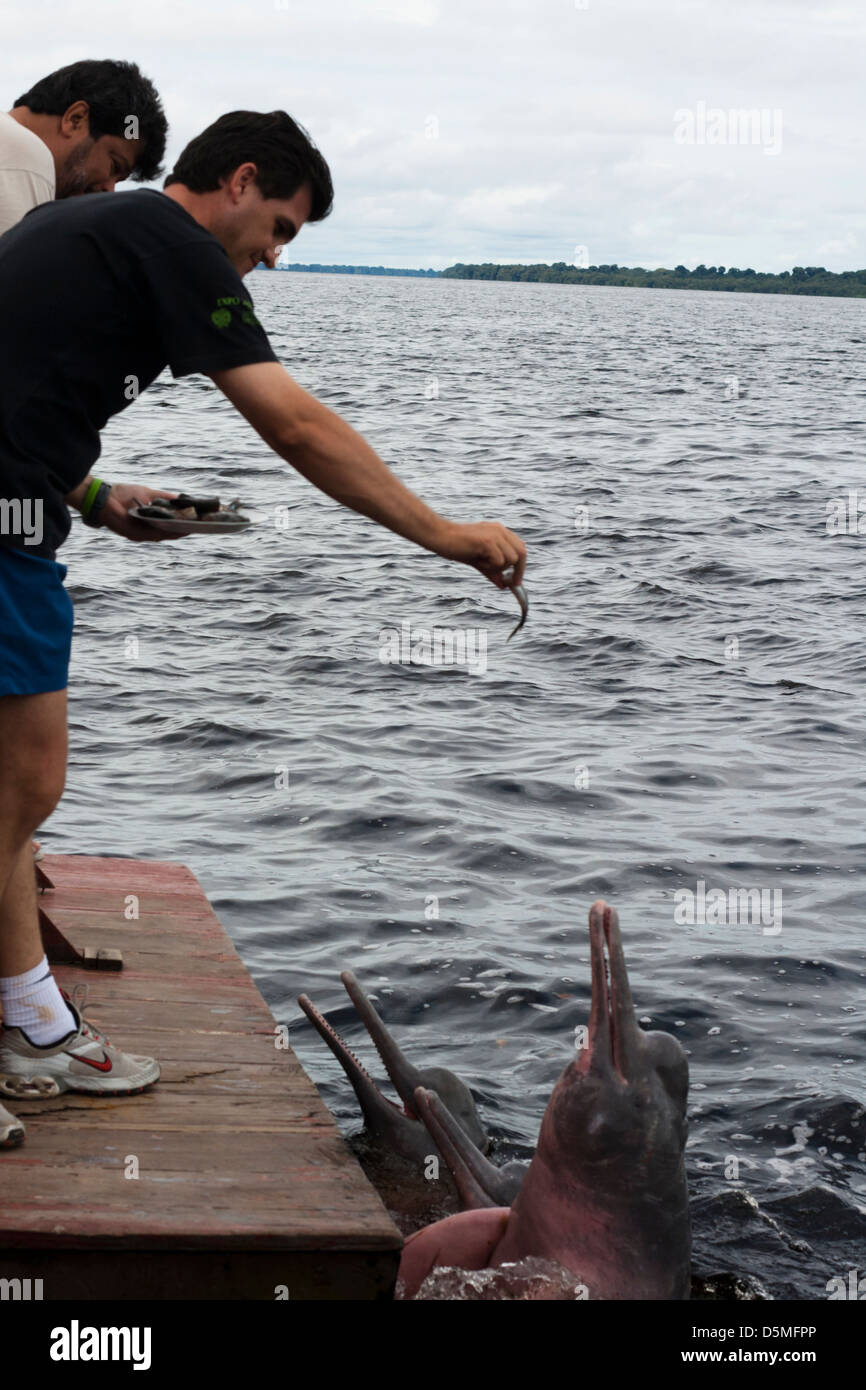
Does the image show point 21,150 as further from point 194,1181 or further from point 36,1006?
point 194,1181

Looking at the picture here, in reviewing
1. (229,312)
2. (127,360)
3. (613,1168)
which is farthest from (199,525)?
(613,1168)

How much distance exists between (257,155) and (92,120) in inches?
38.5

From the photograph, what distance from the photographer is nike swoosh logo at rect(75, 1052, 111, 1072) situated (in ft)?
13.1

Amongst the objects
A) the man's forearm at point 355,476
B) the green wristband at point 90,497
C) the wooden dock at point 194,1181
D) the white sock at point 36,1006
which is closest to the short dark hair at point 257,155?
the man's forearm at point 355,476

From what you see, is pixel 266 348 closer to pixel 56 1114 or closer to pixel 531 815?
pixel 56 1114

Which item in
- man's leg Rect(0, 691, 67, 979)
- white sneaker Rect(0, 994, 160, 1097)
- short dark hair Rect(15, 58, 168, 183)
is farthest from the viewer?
short dark hair Rect(15, 58, 168, 183)

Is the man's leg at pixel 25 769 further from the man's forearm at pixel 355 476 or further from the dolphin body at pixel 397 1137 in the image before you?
the dolphin body at pixel 397 1137

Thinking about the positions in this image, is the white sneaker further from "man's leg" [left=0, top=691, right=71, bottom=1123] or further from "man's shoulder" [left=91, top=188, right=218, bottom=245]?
"man's shoulder" [left=91, top=188, right=218, bottom=245]

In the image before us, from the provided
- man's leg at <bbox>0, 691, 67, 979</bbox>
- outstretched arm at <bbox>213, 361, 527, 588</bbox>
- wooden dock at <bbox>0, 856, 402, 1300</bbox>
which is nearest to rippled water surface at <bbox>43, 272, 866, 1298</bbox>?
wooden dock at <bbox>0, 856, 402, 1300</bbox>

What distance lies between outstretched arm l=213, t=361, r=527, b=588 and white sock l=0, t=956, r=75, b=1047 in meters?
1.49

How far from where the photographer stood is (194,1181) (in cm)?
358

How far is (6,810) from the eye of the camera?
3545mm
